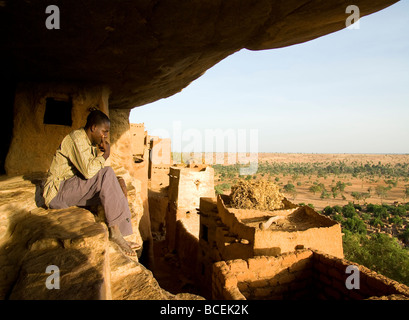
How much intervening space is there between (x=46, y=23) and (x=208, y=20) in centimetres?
212

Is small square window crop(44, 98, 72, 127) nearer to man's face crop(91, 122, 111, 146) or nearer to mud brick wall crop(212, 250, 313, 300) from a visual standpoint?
man's face crop(91, 122, 111, 146)

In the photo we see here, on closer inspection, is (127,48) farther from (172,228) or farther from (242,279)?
(172,228)

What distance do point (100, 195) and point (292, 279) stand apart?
11.3 ft

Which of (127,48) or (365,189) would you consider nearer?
(127,48)

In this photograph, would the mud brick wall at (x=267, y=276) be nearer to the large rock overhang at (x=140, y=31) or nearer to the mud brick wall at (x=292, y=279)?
the mud brick wall at (x=292, y=279)

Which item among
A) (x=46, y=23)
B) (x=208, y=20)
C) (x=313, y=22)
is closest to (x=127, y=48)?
(x=46, y=23)

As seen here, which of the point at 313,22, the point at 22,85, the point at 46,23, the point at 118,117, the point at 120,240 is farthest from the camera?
the point at 118,117

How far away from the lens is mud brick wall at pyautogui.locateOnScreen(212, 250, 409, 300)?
3569 millimetres

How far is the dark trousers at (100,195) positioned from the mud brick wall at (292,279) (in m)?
1.68

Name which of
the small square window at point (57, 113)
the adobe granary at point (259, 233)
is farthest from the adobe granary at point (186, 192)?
the small square window at point (57, 113)

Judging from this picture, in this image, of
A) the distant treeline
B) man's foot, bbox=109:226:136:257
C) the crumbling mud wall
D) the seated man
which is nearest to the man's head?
the seated man

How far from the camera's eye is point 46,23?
3.26 meters

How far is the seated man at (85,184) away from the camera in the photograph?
304 cm

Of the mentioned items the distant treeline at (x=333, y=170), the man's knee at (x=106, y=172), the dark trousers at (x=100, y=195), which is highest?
the man's knee at (x=106, y=172)
